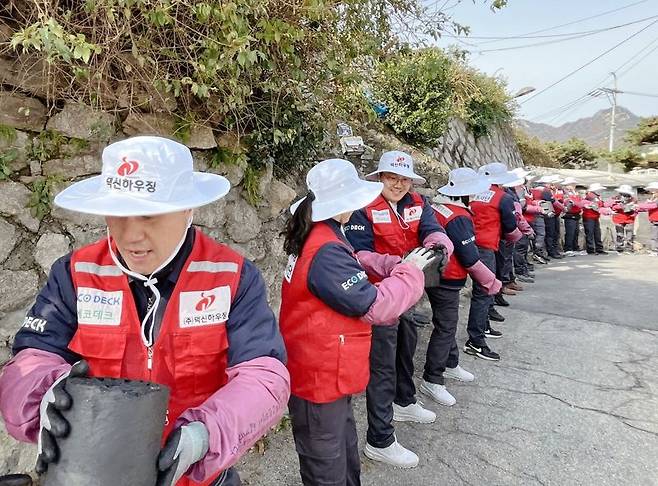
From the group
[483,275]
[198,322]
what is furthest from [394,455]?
[198,322]

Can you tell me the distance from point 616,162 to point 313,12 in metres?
25.7

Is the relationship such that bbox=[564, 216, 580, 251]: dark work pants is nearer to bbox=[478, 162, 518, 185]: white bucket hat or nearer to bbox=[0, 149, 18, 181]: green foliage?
bbox=[478, 162, 518, 185]: white bucket hat

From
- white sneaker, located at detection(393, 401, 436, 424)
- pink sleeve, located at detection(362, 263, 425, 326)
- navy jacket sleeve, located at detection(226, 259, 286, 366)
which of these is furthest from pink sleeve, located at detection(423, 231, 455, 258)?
navy jacket sleeve, located at detection(226, 259, 286, 366)

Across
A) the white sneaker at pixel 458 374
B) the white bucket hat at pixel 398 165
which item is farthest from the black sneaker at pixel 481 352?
the white bucket hat at pixel 398 165

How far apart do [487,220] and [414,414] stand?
8.06 ft

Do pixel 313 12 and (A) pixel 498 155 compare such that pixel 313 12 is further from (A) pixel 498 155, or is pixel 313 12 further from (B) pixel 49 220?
(A) pixel 498 155

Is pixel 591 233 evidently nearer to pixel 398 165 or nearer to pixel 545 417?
pixel 545 417

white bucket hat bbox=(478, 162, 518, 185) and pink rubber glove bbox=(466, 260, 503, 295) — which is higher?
white bucket hat bbox=(478, 162, 518, 185)

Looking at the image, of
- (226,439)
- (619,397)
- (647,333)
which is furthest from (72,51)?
(647,333)

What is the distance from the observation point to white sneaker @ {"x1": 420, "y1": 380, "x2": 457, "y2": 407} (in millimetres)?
4336

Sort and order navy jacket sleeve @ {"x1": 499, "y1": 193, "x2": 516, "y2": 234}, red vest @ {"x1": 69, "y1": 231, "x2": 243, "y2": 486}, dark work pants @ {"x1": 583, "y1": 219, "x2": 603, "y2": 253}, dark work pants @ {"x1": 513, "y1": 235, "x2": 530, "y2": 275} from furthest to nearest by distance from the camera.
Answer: dark work pants @ {"x1": 583, "y1": 219, "x2": 603, "y2": 253} → dark work pants @ {"x1": 513, "y1": 235, "x2": 530, "y2": 275} → navy jacket sleeve @ {"x1": 499, "y1": 193, "x2": 516, "y2": 234} → red vest @ {"x1": 69, "y1": 231, "x2": 243, "y2": 486}

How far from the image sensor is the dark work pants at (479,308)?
5355 mm

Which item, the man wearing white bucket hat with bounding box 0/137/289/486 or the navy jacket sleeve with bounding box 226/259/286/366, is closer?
the man wearing white bucket hat with bounding box 0/137/289/486

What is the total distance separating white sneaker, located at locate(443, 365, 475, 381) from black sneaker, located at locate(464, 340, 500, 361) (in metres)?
0.57
